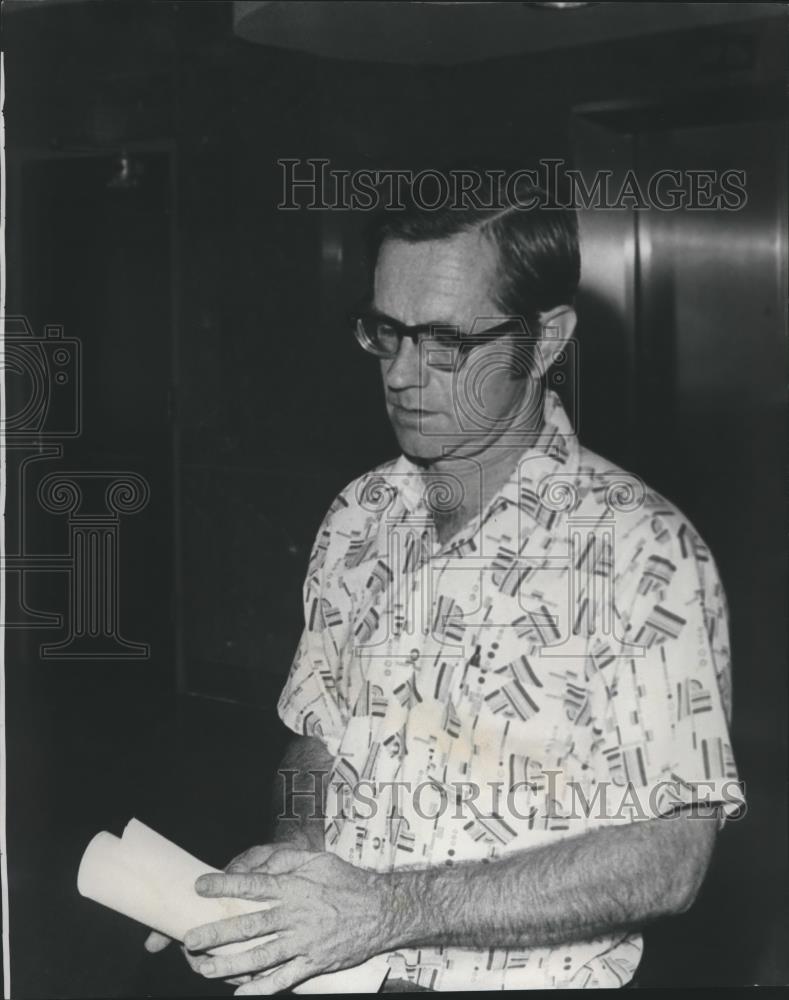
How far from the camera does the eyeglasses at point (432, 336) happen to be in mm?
2395

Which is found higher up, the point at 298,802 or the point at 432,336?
the point at 432,336

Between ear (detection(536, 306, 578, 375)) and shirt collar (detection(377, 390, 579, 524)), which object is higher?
ear (detection(536, 306, 578, 375))

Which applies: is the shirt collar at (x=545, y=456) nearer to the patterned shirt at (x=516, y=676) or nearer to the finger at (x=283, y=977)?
the patterned shirt at (x=516, y=676)

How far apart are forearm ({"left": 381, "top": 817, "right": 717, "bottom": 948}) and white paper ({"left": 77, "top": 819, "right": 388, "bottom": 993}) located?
0.14m

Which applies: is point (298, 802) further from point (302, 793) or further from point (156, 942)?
point (156, 942)

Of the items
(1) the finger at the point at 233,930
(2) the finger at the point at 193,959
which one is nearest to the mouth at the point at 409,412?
(1) the finger at the point at 233,930

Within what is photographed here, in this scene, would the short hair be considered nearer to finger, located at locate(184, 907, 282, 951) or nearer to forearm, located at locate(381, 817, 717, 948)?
forearm, located at locate(381, 817, 717, 948)

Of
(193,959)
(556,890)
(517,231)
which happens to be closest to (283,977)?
(193,959)

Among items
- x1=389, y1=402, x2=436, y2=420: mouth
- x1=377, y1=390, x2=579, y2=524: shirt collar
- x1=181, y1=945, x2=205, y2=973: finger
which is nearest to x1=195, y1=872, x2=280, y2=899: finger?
x1=181, y1=945, x2=205, y2=973: finger

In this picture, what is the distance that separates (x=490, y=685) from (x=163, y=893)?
0.67 metres

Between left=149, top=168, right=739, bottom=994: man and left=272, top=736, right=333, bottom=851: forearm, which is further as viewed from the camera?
left=272, top=736, right=333, bottom=851: forearm

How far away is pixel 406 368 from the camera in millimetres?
2428

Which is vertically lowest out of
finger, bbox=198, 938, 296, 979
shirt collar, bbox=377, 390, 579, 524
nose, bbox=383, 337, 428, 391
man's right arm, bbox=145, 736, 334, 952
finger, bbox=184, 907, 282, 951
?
finger, bbox=198, 938, 296, 979

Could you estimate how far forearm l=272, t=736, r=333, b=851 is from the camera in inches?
96.6
